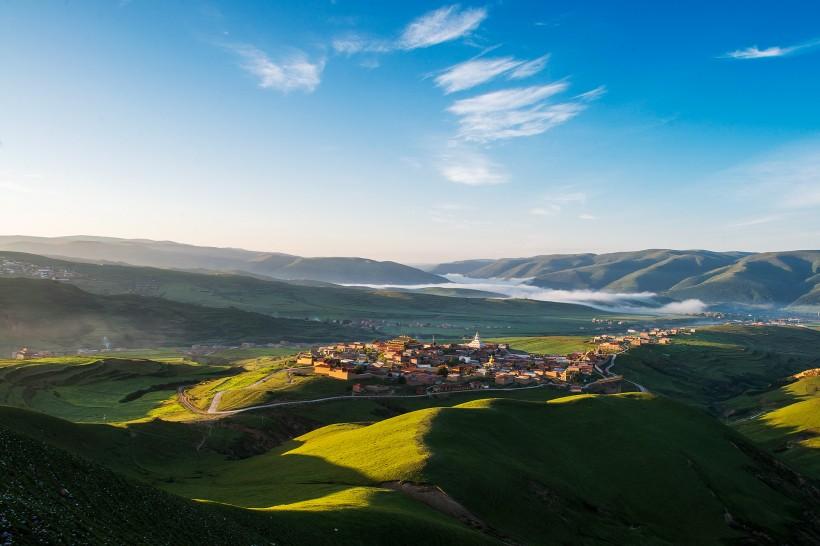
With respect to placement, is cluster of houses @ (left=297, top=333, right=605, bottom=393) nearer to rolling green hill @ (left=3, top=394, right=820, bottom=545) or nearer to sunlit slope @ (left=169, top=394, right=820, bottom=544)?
rolling green hill @ (left=3, top=394, right=820, bottom=545)

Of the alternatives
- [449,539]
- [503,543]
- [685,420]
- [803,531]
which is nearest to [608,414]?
[685,420]

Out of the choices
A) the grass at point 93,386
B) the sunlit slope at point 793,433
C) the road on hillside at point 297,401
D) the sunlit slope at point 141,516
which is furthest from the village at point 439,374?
the sunlit slope at point 141,516

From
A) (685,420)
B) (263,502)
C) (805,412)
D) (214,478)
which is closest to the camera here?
(263,502)

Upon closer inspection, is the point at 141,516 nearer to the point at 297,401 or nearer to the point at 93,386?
the point at 297,401

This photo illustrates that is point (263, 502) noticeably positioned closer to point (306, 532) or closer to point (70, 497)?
point (306, 532)

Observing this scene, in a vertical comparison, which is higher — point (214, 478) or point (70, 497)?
point (70, 497)

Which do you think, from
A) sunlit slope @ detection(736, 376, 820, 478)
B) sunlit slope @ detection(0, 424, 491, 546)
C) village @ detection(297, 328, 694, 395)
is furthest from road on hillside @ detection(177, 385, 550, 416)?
sunlit slope @ detection(0, 424, 491, 546)

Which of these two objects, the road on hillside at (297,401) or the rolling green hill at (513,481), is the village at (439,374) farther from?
the rolling green hill at (513,481)

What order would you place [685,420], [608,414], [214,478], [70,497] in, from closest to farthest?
[70,497]
[214,478]
[608,414]
[685,420]
